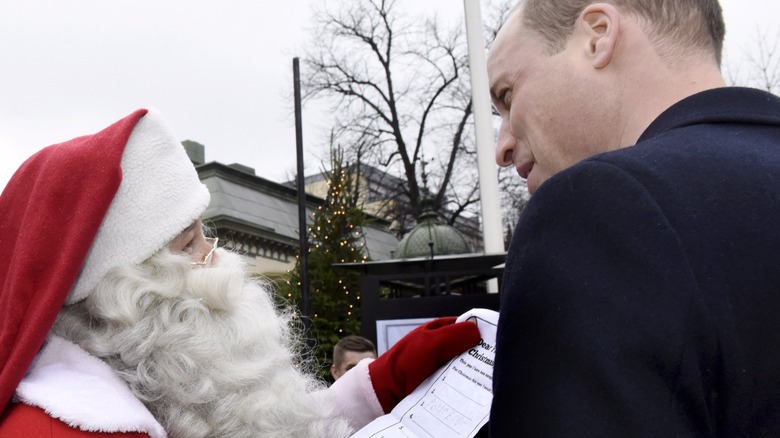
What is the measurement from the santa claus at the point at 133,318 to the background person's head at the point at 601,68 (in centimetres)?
72

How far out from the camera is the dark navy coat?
72 centimetres

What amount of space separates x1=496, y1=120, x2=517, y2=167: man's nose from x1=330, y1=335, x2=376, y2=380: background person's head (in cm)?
513

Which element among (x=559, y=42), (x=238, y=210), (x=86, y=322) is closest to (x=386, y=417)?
(x=86, y=322)

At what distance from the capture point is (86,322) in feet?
5.35

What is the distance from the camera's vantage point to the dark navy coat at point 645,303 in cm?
72

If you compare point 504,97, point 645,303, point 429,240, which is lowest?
point 429,240

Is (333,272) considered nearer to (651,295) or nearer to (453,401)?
(453,401)

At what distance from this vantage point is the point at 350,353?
21.2 feet

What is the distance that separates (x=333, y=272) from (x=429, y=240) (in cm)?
370


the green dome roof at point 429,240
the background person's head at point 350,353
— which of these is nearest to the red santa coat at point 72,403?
the background person's head at point 350,353

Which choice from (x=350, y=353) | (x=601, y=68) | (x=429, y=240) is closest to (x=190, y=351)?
(x=601, y=68)

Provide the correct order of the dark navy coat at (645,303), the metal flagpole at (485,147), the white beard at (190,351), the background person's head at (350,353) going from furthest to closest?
the metal flagpole at (485,147)
the background person's head at (350,353)
the white beard at (190,351)
the dark navy coat at (645,303)

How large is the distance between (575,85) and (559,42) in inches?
3.4

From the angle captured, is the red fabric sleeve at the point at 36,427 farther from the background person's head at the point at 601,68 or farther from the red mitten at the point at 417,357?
the background person's head at the point at 601,68
